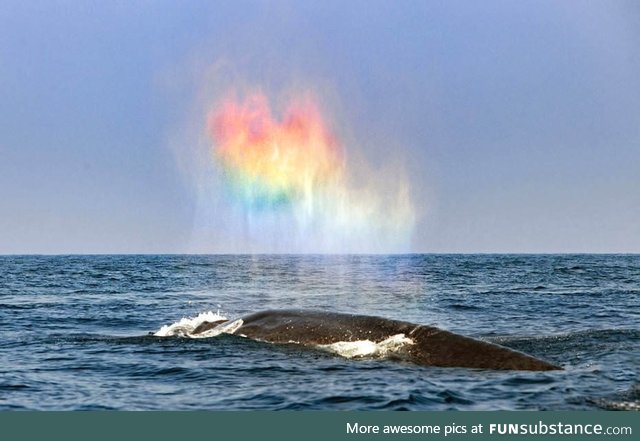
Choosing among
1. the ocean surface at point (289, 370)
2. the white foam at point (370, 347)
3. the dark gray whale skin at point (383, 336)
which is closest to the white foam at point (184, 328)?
the dark gray whale skin at point (383, 336)

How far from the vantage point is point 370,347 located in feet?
52.8

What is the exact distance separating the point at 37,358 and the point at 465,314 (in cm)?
1648

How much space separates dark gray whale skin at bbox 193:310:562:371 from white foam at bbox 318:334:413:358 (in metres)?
0.17

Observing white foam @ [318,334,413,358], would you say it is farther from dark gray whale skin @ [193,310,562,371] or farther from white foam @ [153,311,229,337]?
white foam @ [153,311,229,337]

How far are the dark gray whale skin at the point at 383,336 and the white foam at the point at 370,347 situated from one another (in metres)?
0.17

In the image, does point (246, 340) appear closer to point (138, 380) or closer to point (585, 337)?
point (138, 380)

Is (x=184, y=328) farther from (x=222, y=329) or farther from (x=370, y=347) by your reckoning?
(x=370, y=347)

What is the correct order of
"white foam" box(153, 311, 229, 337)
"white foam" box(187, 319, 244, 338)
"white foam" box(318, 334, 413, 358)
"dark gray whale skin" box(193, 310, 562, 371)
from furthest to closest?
"white foam" box(153, 311, 229, 337)
"white foam" box(187, 319, 244, 338)
"white foam" box(318, 334, 413, 358)
"dark gray whale skin" box(193, 310, 562, 371)

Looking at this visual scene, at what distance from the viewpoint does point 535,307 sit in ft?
101

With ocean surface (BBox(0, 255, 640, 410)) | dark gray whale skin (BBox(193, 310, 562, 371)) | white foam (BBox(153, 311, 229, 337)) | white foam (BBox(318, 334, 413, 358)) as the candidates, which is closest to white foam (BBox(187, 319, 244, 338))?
dark gray whale skin (BBox(193, 310, 562, 371))

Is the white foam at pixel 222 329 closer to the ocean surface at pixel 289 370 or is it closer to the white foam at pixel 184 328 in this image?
the white foam at pixel 184 328

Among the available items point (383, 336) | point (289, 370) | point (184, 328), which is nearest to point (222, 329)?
point (184, 328)

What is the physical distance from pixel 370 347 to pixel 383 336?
0.59 meters

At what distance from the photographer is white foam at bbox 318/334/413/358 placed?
15711mm
